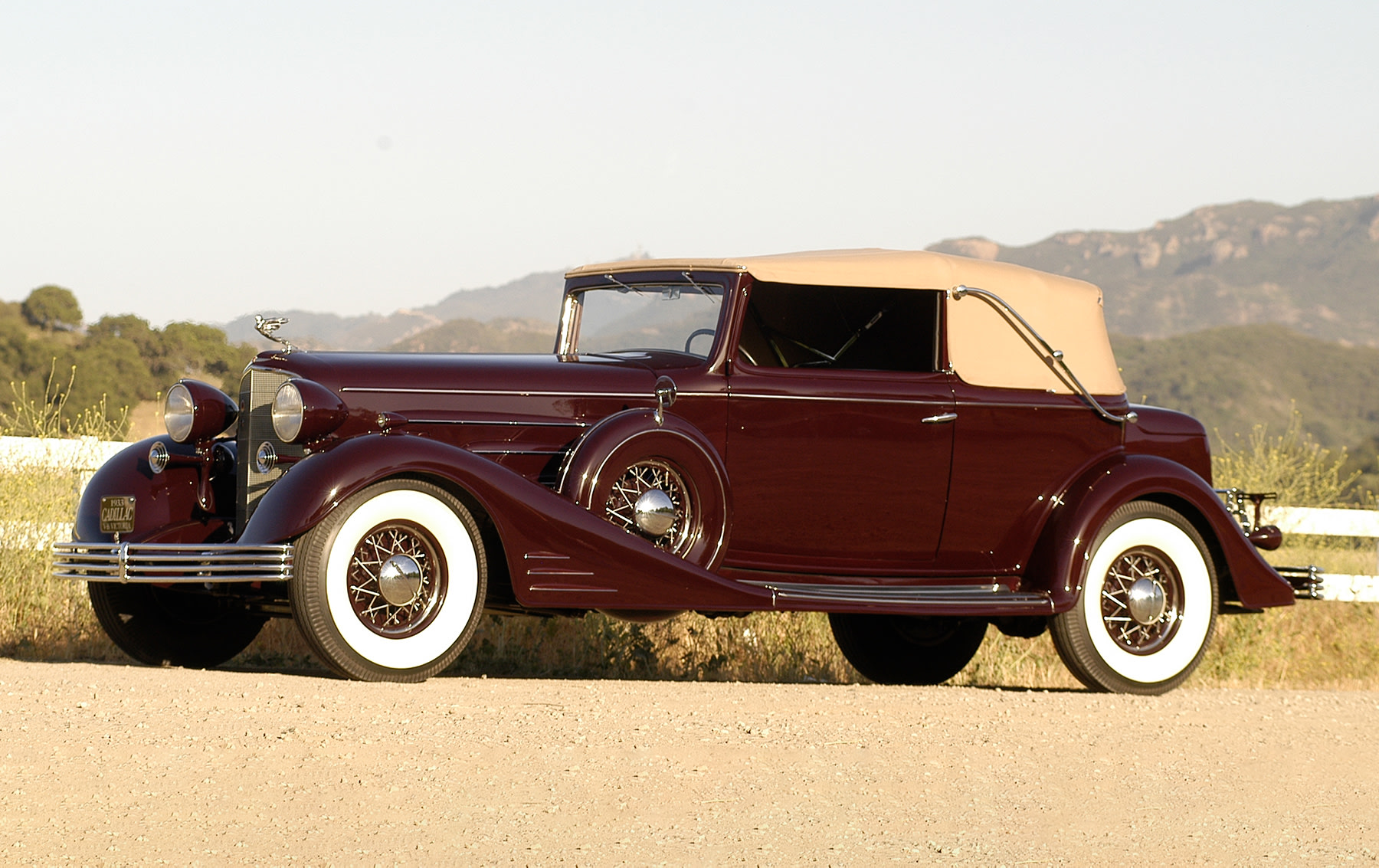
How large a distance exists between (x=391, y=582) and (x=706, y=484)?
146cm

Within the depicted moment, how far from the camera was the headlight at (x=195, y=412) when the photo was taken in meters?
6.97

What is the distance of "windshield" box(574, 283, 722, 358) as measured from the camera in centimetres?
711

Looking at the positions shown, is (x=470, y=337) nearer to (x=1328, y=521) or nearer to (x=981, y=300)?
(x=1328, y=521)

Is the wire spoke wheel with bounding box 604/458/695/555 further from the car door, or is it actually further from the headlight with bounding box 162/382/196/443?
the headlight with bounding box 162/382/196/443

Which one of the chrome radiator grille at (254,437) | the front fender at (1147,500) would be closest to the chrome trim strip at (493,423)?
the chrome radiator grille at (254,437)

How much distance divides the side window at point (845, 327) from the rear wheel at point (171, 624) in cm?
288

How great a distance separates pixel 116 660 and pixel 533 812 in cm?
452

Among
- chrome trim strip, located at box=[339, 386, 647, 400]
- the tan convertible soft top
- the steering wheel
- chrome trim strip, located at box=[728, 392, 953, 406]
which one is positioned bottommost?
chrome trim strip, located at box=[339, 386, 647, 400]

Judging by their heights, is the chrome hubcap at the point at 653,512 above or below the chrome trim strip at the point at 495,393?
below

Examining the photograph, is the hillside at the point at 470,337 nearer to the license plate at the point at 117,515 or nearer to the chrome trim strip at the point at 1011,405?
the license plate at the point at 117,515

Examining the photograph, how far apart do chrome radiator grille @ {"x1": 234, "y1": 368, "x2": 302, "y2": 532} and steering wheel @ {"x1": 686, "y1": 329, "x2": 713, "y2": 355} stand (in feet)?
6.24

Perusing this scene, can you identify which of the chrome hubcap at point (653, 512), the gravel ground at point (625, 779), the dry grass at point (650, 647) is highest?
the chrome hubcap at point (653, 512)

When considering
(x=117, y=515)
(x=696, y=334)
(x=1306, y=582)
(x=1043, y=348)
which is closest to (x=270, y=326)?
(x=117, y=515)

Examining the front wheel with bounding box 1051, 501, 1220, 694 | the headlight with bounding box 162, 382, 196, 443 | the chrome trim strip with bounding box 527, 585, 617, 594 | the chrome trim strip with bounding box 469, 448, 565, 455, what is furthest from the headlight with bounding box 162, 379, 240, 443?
the front wheel with bounding box 1051, 501, 1220, 694
